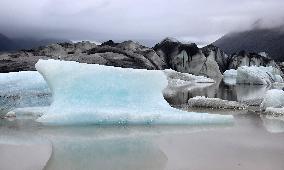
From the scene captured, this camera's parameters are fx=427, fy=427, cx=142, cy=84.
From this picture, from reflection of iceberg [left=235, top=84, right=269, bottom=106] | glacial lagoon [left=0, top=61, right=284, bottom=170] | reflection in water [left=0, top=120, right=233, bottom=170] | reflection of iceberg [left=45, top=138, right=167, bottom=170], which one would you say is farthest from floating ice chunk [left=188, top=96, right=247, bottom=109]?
reflection of iceberg [left=45, top=138, right=167, bottom=170]

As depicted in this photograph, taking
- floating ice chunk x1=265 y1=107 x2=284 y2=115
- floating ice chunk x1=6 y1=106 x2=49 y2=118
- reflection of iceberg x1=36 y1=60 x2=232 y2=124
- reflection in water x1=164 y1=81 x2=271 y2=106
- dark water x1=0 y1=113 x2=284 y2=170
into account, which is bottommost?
reflection in water x1=164 y1=81 x2=271 y2=106

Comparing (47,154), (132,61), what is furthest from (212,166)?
(132,61)

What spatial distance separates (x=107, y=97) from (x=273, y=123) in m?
2.62

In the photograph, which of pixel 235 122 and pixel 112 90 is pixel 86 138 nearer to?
pixel 112 90

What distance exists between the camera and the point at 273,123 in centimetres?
666

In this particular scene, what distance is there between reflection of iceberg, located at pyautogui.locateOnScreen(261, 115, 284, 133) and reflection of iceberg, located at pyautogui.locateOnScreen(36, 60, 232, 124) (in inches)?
24.2

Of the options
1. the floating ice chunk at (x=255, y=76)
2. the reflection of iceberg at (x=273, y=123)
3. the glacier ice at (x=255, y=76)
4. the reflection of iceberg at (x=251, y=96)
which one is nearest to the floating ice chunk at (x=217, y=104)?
the reflection of iceberg at (x=251, y=96)

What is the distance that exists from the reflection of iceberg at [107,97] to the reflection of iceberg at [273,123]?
24.2 inches

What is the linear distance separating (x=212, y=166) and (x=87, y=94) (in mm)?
3248

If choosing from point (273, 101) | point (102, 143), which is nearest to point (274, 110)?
point (273, 101)

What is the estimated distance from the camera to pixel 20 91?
37.4 feet

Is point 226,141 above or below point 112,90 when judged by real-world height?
below

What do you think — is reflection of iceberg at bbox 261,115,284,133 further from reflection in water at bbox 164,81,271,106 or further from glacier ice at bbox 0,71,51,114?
glacier ice at bbox 0,71,51,114

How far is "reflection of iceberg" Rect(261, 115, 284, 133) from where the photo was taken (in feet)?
19.7
